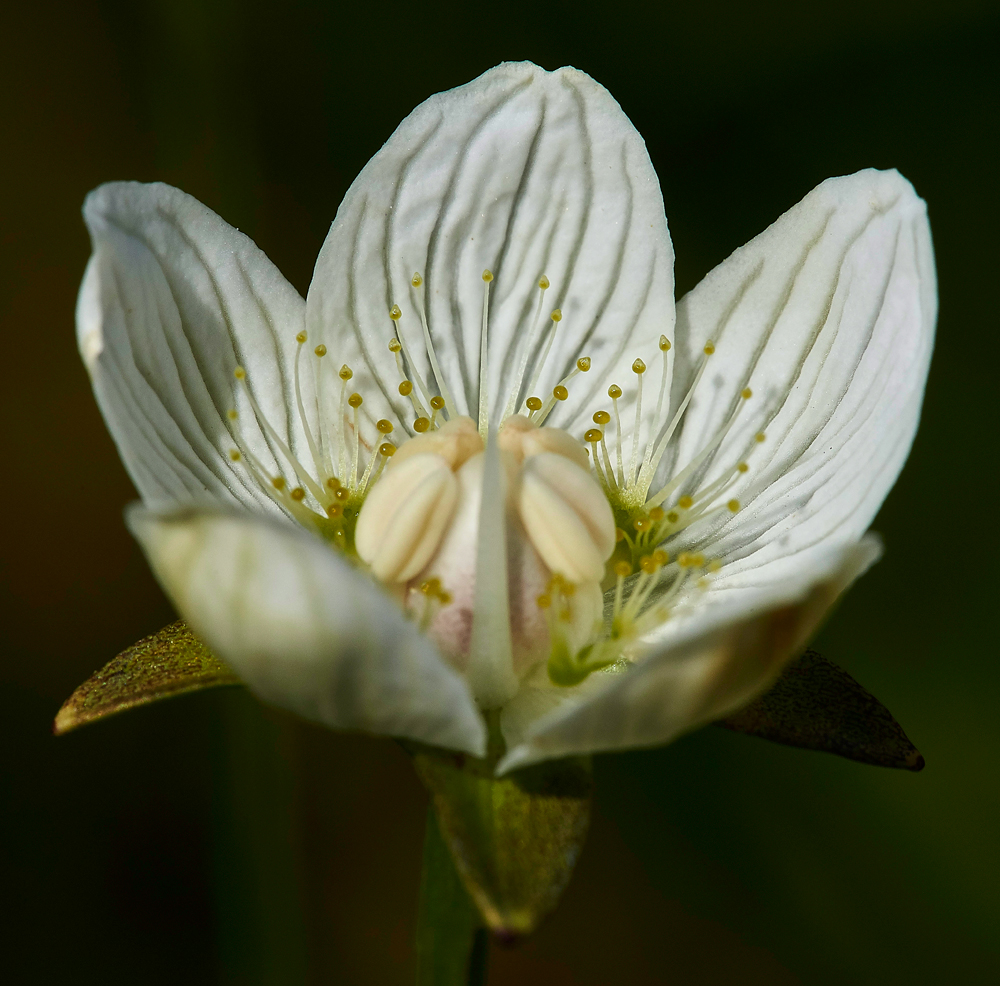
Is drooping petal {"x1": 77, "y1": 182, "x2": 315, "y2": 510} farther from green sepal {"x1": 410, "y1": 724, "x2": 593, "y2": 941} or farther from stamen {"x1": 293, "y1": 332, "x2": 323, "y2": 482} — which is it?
green sepal {"x1": 410, "y1": 724, "x2": 593, "y2": 941}

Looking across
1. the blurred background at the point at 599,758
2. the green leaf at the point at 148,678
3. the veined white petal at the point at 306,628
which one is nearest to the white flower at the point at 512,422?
the veined white petal at the point at 306,628

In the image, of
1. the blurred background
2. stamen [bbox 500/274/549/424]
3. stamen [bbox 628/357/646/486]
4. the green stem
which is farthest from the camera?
the blurred background

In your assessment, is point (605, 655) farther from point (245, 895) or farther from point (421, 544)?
point (245, 895)

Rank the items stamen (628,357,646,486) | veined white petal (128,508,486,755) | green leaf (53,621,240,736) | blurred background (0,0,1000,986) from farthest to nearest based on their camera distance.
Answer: blurred background (0,0,1000,986) < stamen (628,357,646,486) < green leaf (53,621,240,736) < veined white petal (128,508,486,755)

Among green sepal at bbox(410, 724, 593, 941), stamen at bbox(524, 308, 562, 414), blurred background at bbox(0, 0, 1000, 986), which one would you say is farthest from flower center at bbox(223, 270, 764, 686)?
blurred background at bbox(0, 0, 1000, 986)

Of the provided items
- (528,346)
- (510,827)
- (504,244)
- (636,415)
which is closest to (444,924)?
(510,827)

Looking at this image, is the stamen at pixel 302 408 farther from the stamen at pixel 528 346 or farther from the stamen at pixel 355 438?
the stamen at pixel 528 346
